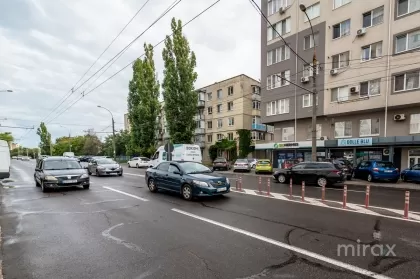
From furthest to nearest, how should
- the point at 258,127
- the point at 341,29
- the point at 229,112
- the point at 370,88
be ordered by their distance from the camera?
1. the point at 229,112
2. the point at 258,127
3. the point at 341,29
4. the point at 370,88

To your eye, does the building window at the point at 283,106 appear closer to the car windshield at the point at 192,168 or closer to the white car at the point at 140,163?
the white car at the point at 140,163

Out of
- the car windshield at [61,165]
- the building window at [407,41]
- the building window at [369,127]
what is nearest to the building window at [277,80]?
the building window at [369,127]

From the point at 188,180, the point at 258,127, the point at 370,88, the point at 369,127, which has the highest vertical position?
Result: the point at 370,88

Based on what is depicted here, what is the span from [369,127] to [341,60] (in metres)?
6.65

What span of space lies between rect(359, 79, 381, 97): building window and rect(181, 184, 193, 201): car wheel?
1929cm

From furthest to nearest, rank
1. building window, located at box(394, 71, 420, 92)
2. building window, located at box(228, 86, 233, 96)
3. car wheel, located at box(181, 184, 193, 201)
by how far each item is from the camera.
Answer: building window, located at box(228, 86, 233, 96), building window, located at box(394, 71, 420, 92), car wheel, located at box(181, 184, 193, 201)

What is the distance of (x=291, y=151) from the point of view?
27625mm

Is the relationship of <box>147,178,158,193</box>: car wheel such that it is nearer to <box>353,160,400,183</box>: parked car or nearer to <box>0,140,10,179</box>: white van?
<box>0,140,10,179</box>: white van

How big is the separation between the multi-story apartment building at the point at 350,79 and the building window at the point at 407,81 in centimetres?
6

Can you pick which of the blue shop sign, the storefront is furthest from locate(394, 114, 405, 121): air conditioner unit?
the storefront

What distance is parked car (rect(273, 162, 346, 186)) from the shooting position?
1365 centimetres

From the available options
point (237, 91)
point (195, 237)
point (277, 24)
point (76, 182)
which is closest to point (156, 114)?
point (237, 91)

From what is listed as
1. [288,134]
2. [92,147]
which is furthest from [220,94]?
[92,147]

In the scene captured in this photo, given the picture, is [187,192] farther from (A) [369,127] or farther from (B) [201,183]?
(A) [369,127]
